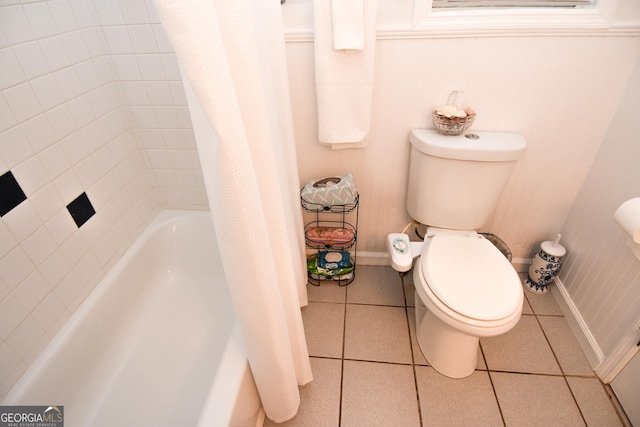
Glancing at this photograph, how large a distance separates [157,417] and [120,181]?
935mm

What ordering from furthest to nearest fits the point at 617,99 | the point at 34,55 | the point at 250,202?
the point at 617,99 < the point at 34,55 < the point at 250,202

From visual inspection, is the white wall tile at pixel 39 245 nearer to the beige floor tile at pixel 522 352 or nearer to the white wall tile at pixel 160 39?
the white wall tile at pixel 160 39

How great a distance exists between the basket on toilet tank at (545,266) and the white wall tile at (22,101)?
207 centimetres

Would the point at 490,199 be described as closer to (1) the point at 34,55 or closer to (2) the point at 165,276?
(2) the point at 165,276

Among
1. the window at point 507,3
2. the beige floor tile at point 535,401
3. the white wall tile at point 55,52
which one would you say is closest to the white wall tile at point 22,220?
the white wall tile at point 55,52

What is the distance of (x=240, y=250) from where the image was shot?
2.56ft

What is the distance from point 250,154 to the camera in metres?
0.77

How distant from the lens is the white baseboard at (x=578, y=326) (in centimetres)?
133

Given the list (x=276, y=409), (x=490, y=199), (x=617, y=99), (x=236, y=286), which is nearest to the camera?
(x=236, y=286)

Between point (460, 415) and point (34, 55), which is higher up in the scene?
point (34, 55)

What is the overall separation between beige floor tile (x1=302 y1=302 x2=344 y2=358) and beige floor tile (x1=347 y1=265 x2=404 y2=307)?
115 mm

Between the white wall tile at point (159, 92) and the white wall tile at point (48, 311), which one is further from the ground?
the white wall tile at point (159, 92)

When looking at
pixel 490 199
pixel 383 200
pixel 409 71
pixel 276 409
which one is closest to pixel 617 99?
pixel 490 199

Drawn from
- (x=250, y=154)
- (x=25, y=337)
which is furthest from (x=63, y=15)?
(x=25, y=337)
